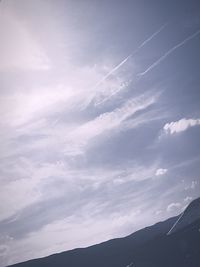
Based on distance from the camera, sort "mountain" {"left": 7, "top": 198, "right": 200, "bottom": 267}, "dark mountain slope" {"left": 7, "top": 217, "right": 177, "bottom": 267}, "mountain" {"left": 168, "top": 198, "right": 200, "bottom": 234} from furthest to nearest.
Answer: "mountain" {"left": 168, "top": 198, "right": 200, "bottom": 234}, "dark mountain slope" {"left": 7, "top": 217, "right": 177, "bottom": 267}, "mountain" {"left": 7, "top": 198, "right": 200, "bottom": 267}

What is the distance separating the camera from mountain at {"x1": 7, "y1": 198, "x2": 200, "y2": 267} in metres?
64.0

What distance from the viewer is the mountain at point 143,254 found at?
63969 mm

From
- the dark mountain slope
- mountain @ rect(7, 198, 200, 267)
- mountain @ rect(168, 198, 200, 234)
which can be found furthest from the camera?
mountain @ rect(168, 198, 200, 234)

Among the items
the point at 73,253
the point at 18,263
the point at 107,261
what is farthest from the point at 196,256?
the point at 18,263

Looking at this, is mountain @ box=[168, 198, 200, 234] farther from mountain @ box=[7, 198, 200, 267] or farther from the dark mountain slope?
the dark mountain slope

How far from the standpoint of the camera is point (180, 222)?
88.7 meters

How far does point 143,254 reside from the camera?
6769 cm

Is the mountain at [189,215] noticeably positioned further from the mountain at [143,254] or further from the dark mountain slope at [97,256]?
the dark mountain slope at [97,256]

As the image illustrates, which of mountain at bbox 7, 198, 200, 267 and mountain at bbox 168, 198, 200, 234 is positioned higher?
mountain at bbox 168, 198, 200, 234

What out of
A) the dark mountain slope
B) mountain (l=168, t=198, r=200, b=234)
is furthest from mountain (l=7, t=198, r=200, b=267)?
mountain (l=168, t=198, r=200, b=234)

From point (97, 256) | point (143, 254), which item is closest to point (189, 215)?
point (143, 254)

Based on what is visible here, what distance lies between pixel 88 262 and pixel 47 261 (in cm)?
1084

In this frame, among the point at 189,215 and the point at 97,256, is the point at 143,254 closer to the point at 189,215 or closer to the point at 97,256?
the point at 97,256

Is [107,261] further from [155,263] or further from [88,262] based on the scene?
[155,263]
